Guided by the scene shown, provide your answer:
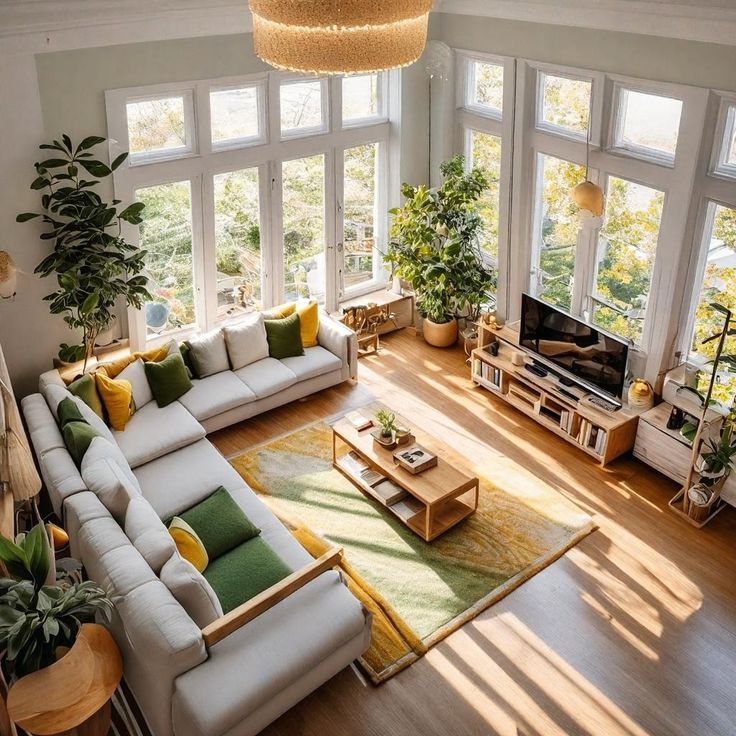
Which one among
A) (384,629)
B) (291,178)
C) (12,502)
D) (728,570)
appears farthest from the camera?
(291,178)

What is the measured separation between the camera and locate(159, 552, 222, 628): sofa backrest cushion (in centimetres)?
428

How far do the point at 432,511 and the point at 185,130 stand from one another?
3.89 m

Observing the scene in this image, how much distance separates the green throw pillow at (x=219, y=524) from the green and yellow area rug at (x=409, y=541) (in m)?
0.53

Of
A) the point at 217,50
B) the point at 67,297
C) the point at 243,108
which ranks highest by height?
the point at 217,50

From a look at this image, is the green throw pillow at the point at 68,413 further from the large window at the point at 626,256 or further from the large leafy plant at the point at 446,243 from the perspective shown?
the large window at the point at 626,256

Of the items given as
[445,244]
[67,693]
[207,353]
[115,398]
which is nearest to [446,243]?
[445,244]

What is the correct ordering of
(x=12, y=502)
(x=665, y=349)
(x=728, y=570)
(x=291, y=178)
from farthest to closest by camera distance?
(x=291, y=178), (x=665, y=349), (x=728, y=570), (x=12, y=502)

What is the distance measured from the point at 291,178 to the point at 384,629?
14.7 feet

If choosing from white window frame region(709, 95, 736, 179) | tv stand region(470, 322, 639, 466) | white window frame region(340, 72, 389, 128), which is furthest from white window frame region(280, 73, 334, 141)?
white window frame region(709, 95, 736, 179)

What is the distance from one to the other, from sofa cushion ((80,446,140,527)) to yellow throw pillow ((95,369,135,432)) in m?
1.05

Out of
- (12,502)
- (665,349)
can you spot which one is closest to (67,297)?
(12,502)

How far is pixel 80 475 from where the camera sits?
5.21m

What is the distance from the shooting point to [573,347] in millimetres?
6984

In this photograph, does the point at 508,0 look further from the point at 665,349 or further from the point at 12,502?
the point at 12,502
